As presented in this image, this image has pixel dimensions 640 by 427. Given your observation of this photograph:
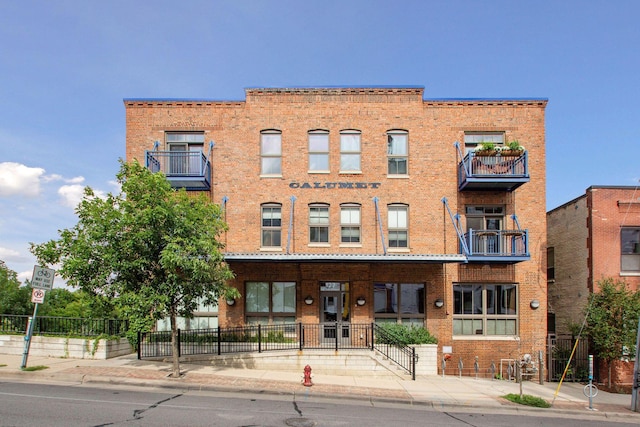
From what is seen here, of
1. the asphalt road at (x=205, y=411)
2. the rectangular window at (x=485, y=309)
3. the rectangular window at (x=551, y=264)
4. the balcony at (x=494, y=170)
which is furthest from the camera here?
the rectangular window at (x=551, y=264)

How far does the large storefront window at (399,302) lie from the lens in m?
18.4

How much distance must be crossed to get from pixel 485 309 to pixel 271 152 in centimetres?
1090

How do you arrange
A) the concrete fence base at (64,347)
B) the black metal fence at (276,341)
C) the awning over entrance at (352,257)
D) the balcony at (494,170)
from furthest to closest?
the balcony at (494,170) < the awning over entrance at (352,257) < the black metal fence at (276,341) < the concrete fence base at (64,347)

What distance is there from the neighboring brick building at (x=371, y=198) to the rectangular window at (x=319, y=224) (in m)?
0.04

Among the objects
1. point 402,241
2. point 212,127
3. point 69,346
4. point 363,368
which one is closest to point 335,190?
point 402,241

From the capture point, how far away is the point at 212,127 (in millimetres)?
19234

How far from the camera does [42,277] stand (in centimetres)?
1424

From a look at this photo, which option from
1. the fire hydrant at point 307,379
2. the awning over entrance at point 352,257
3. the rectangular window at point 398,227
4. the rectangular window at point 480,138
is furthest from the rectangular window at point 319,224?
the fire hydrant at point 307,379

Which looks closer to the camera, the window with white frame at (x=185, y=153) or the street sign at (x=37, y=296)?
the street sign at (x=37, y=296)

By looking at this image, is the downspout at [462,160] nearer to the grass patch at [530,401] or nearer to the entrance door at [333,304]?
the entrance door at [333,304]

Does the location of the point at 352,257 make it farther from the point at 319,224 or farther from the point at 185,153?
the point at 185,153

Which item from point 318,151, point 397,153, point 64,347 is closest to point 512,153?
point 397,153

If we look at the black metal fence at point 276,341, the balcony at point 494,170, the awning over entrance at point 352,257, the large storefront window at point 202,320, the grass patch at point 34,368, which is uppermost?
the balcony at point 494,170

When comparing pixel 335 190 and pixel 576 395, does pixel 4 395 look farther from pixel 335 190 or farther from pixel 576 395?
pixel 576 395
